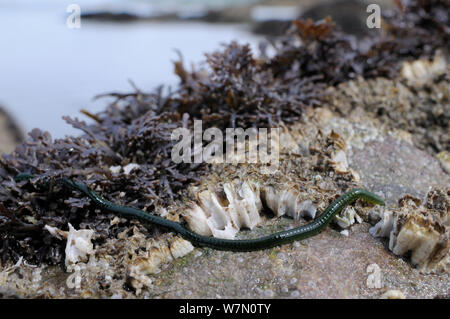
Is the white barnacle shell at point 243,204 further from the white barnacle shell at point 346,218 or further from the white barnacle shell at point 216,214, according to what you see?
the white barnacle shell at point 346,218

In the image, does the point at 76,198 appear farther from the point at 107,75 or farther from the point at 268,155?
the point at 107,75

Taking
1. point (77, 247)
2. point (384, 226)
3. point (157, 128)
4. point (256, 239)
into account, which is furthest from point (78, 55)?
point (384, 226)

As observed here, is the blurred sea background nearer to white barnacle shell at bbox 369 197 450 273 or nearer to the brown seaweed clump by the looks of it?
the brown seaweed clump

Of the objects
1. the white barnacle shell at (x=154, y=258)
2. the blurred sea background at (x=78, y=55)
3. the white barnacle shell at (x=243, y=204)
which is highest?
the blurred sea background at (x=78, y=55)

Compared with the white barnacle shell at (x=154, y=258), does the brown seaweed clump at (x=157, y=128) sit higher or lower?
higher

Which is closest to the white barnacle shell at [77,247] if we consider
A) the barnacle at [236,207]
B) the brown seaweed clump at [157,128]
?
the brown seaweed clump at [157,128]

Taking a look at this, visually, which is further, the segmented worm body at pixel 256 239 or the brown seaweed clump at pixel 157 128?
the brown seaweed clump at pixel 157 128
